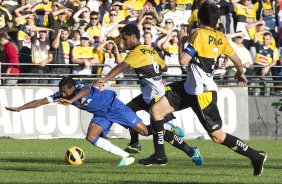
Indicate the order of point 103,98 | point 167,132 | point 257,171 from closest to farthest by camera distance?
point 257,171, point 167,132, point 103,98

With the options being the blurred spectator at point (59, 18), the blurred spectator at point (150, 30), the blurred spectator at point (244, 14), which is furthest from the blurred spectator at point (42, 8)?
the blurred spectator at point (244, 14)

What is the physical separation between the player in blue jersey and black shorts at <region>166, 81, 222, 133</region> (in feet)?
6.40

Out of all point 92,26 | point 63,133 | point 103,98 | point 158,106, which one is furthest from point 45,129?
point 158,106

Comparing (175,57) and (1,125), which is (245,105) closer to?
(175,57)

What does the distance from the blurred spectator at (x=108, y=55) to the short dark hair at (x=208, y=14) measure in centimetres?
1127

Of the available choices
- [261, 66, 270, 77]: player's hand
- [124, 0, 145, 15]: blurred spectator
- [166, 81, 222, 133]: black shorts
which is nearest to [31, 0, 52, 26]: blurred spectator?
[124, 0, 145, 15]: blurred spectator

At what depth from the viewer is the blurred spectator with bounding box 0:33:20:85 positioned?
79.3 feet

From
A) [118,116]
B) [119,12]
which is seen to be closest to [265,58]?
[119,12]

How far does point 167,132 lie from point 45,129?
9913mm

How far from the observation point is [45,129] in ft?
80.8

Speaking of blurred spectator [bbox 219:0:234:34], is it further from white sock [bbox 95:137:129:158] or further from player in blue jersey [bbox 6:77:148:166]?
white sock [bbox 95:137:129:158]

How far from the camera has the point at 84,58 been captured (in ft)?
82.2

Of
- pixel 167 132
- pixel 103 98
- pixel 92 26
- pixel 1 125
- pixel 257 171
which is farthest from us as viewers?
pixel 92 26

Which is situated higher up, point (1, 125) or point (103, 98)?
point (103, 98)
